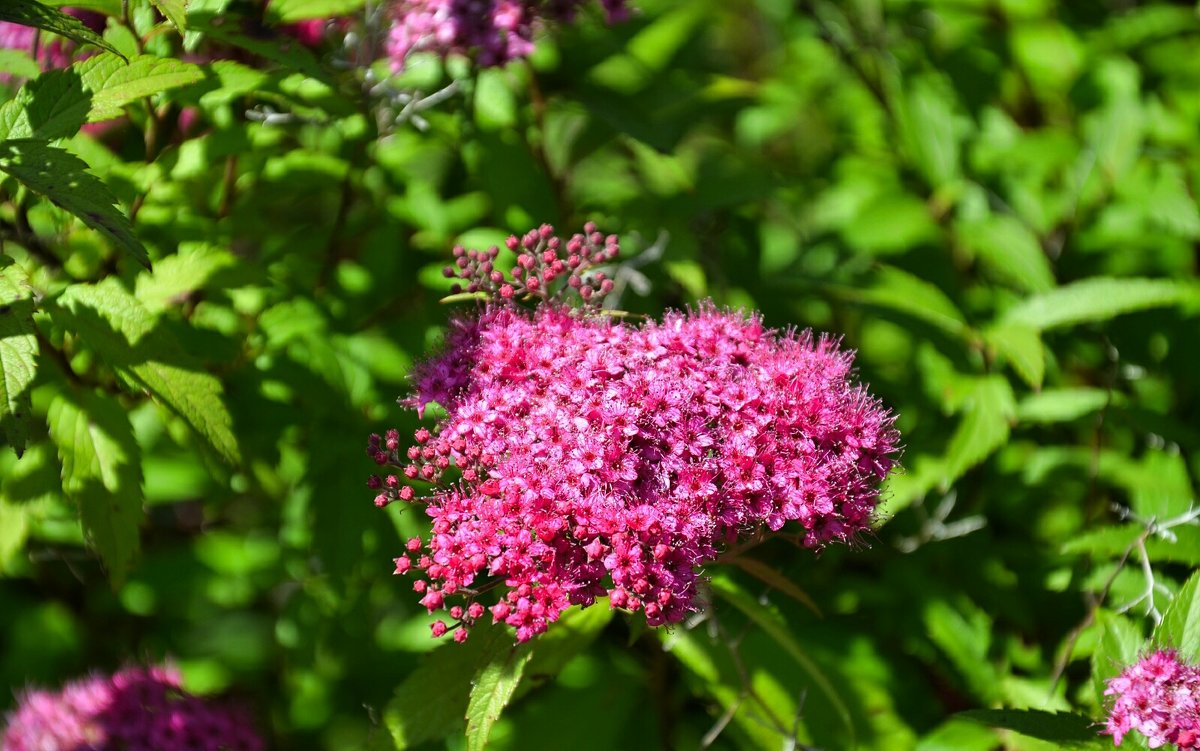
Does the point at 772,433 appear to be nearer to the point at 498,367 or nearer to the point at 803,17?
the point at 498,367

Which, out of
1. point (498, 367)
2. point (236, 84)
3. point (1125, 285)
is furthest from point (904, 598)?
point (236, 84)

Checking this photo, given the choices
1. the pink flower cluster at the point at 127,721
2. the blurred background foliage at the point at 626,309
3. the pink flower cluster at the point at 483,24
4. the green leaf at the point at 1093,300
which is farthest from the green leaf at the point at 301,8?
the green leaf at the point at 1093,300

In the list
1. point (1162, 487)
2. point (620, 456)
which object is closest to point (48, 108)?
point (620, 456)

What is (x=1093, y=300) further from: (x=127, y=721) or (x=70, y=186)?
(x=127, y=721)

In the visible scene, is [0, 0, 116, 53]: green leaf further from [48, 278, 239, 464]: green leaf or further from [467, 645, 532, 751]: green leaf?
[467, 645, 532, 751]: green leaf

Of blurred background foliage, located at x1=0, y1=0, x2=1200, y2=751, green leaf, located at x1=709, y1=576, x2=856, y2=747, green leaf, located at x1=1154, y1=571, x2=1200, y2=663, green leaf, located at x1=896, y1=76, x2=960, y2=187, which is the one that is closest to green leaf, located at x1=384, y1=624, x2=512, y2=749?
blurred background foliage, located at x1=0, y1=0, x2=1200, y2=751
